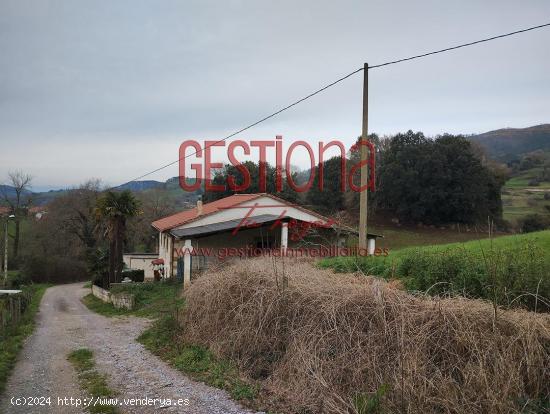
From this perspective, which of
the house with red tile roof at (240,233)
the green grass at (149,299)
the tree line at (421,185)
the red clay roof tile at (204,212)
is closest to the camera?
the green grass at (149,299)

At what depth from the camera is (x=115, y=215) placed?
24344mm

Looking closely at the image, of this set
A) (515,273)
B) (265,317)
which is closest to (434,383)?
(515,273)

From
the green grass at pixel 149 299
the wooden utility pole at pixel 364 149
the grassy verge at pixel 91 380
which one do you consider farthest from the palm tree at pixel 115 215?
the wooden utility pole at pixel 364 149

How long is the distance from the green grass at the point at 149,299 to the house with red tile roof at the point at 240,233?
106 centimetres

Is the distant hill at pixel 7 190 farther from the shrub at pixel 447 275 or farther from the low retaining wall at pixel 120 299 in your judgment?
the shrub at pixel 447 275

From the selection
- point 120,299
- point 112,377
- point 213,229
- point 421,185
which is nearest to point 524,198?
point 421,185

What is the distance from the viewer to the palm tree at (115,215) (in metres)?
24.2

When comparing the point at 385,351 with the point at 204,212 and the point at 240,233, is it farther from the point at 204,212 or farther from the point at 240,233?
the point at 204,212

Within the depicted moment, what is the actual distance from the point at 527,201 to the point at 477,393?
49.8 m

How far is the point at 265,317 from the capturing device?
7.59 meters

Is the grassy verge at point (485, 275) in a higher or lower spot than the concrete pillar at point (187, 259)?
higher

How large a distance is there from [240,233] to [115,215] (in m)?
7.08

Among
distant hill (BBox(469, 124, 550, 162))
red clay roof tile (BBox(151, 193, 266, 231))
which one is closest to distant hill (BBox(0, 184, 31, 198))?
red clay roof tile (BBox(151, 193, 266, 231))

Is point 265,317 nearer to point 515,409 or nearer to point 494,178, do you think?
point 515,409
